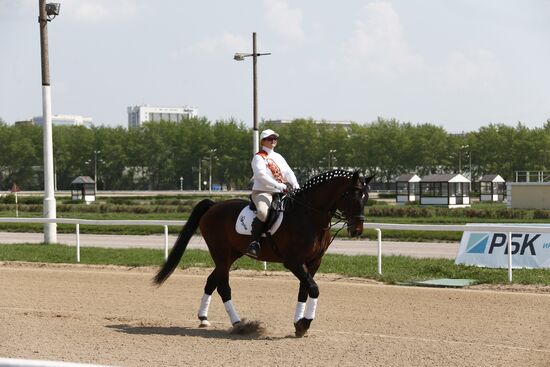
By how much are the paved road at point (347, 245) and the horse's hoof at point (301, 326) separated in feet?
34.1

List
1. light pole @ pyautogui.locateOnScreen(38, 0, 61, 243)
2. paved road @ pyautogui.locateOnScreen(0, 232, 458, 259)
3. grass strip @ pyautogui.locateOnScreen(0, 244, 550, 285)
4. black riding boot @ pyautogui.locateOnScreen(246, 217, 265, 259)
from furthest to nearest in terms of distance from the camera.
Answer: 1. paved road @ pyautogui.locateOnScreen(0, 232, 458, 259)
2. light pole @ pyautogui.locateOnScreen(38, 0, 61, 243)
3. grass strip @ pyautogui.locateOnScreen(0, 244, 550, 285)
4. black riding boot @ pyautogui.locateOnScreen(246, 217, 265, 259)

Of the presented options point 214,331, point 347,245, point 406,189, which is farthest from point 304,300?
point 406,189

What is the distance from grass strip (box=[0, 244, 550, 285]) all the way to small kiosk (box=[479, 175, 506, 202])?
4763 cm

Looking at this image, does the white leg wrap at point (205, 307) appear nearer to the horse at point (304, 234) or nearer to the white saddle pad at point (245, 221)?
the horse at point (304, 234)

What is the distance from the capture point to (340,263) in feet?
48.2

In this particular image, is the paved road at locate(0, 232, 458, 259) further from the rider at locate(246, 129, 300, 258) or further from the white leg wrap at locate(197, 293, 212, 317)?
the rider at locate(246, 129, 300, 258)

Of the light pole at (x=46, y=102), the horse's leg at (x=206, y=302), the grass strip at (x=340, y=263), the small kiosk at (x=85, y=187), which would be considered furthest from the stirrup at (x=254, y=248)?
the small kiosk at (x=85, y=187)

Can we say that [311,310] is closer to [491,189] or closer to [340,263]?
[340,263]

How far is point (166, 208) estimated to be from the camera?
4072 centimetres

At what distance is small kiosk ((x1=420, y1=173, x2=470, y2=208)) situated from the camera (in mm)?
51500

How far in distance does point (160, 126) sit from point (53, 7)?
7713 cm

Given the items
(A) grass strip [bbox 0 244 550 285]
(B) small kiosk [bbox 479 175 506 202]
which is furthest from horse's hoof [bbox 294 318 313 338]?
(B) small kiosk [bbox 479 175 506 202]

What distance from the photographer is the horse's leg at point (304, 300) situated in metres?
7.82

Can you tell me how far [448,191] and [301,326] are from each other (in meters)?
44.7
